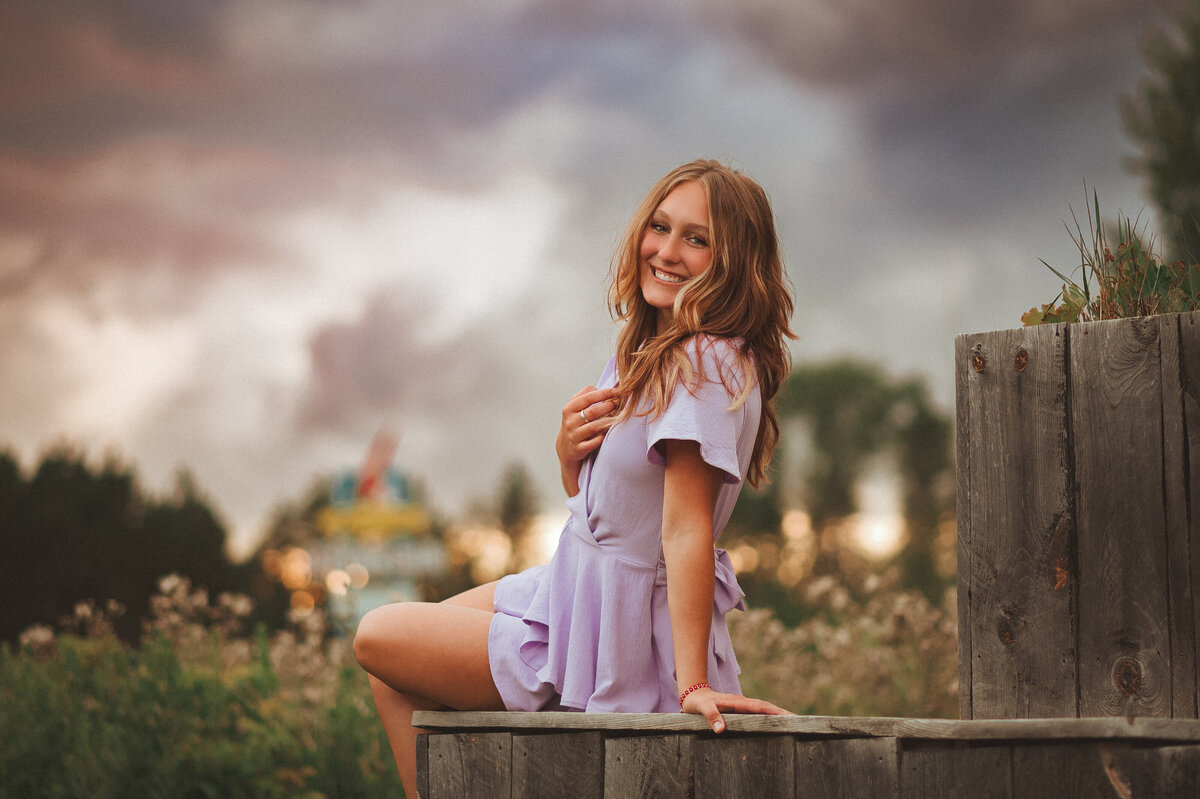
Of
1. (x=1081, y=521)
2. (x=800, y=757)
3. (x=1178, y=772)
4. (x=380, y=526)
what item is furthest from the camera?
(x=380, y=526)

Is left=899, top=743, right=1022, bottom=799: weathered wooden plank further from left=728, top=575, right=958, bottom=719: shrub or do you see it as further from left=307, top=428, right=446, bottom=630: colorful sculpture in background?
left=307, top=428, right=446, bottom=630: colorful sculpture in background

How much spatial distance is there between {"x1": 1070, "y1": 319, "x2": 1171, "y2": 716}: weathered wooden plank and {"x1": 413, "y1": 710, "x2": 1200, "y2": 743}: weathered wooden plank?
238mm

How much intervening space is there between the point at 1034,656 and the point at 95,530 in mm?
17670

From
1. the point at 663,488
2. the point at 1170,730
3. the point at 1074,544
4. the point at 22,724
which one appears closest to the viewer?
the point at 1170,730

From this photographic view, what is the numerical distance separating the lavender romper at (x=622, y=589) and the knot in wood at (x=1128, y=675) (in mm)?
768

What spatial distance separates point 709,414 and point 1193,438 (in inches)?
35.0

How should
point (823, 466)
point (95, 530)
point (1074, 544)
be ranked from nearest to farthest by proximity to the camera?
point (1074, 544)
point (95, 530)
point (823, 466)

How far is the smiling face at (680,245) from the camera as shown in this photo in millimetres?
2406

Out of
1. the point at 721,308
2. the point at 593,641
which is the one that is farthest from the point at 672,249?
the point at 593,641

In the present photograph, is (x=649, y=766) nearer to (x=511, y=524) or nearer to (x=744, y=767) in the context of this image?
(x=744, y=767)

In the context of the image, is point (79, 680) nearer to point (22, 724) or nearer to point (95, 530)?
point (22, 724)

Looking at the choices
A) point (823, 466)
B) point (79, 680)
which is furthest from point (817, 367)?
point (79, 680)

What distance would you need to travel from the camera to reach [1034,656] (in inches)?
77.2

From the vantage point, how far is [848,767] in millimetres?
1793
